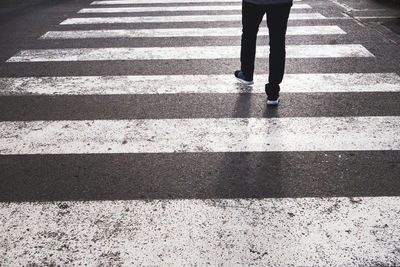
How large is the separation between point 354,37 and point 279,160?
4.19m

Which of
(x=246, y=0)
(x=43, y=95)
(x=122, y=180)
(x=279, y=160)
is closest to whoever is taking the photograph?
(x=122, y=180)

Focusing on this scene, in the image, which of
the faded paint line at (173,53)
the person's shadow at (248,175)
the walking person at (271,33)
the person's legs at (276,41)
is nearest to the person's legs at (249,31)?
the walking person at (271,33)

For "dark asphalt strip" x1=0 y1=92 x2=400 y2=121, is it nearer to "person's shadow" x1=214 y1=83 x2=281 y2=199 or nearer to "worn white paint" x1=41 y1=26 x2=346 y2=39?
"person's shadow" x1=214 y1=83 x2=281 y2=199

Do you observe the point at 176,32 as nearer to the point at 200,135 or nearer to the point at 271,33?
the point at 271,33

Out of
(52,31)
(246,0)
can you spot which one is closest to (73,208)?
(246,0)

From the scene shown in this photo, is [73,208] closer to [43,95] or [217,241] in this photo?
[217,241]

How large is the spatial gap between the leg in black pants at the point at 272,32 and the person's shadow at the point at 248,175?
46.2 inches

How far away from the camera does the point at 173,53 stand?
6141 millimetres

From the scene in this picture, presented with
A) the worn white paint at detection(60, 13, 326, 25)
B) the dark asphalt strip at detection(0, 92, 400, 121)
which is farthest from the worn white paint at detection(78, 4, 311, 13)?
the dark asphalt strip at detection(0, 92, 400, 121)

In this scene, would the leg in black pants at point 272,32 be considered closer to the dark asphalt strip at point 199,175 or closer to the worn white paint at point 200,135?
the worn white paint at point 200,135

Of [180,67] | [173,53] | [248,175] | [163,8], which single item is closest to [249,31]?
[180,67]

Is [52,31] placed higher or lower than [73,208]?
higher

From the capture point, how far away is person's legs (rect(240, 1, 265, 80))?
432cm

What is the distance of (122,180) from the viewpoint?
3170 millimetres
